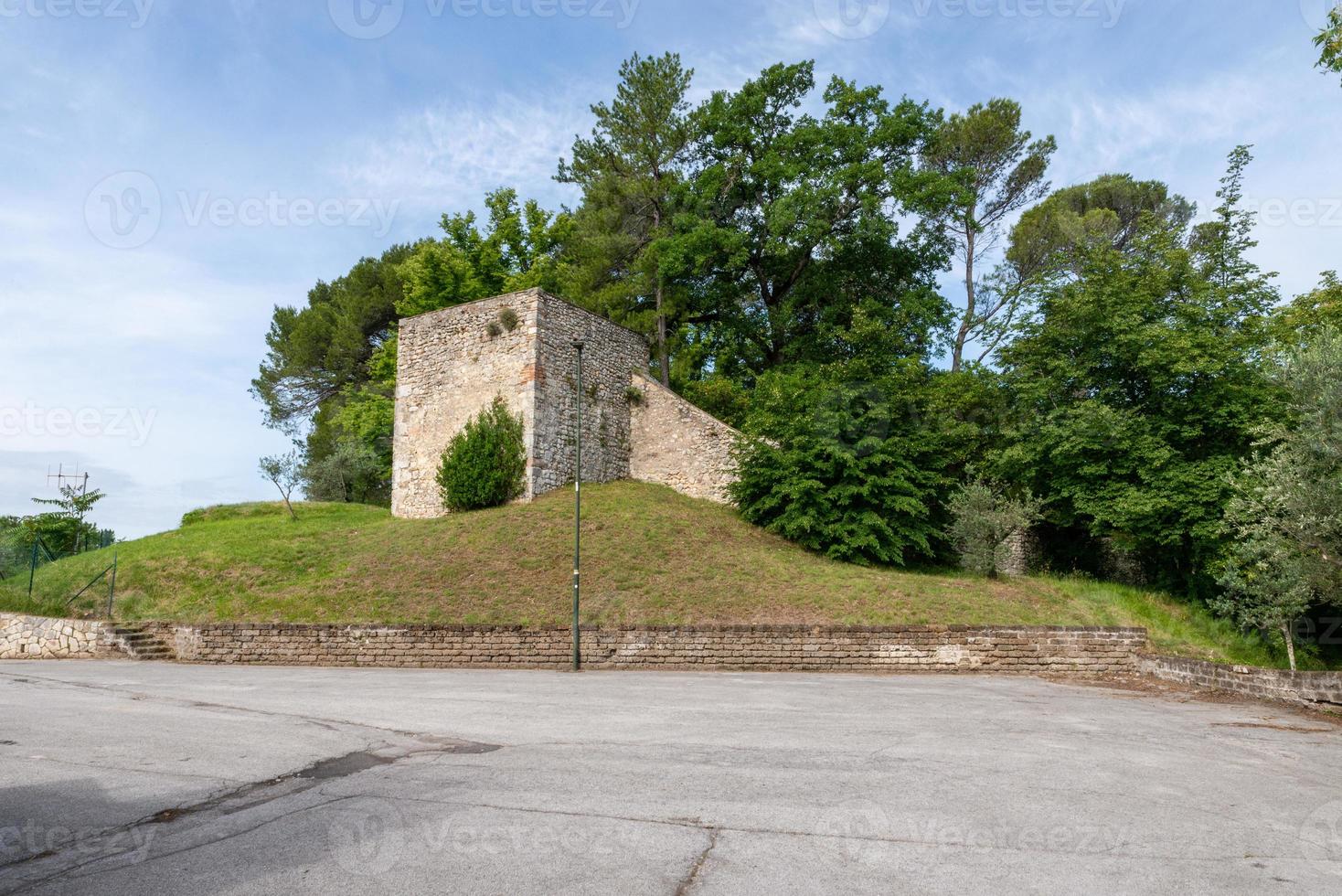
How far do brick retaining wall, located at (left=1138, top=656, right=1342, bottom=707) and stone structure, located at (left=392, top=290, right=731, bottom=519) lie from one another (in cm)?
1510

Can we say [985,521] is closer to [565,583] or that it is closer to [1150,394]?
[1150,394]

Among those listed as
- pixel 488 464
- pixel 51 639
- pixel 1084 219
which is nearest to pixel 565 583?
pixel 488 464

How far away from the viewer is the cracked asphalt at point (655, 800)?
4.01 meters

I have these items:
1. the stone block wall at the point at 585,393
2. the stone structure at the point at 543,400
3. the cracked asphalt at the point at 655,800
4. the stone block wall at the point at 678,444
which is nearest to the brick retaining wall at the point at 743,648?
the cracked asphalt at the point at 655,800

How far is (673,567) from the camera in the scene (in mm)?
20969

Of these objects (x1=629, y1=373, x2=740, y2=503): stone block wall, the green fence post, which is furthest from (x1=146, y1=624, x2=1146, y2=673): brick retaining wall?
(x1=629, y1=373, x2=740, y2=503): stone block wall

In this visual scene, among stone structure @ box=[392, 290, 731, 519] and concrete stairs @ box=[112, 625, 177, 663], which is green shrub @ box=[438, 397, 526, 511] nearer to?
stone structure @ box=[392, 290, 731, 519]

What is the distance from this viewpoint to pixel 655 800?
525 cm

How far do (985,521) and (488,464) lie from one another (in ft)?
49.3

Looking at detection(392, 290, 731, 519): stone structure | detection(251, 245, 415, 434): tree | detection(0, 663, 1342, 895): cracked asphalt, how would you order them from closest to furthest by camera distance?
1. detection(0, 663, 1342, 895): cracked asphalt
2. detection(392, 290, 731, 519): stone structure
3. detection(251, 245, 415, 434): tree

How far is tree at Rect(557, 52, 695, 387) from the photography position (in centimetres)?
3409

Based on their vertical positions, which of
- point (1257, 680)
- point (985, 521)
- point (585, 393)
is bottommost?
point (1257, 680)

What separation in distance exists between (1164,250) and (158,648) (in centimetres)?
2971

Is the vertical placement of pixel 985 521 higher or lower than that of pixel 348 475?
lower
